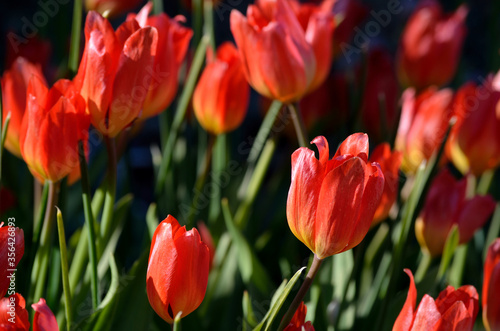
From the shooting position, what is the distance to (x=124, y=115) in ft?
1.60

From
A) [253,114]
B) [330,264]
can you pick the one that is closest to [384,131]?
[330,264]

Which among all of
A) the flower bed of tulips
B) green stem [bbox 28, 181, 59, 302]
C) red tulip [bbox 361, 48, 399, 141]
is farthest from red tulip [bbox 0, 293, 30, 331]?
red tulip [bbox 361, 48, 399, 141]

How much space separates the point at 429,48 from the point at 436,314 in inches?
25.3

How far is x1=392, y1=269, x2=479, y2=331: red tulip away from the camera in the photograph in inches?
16.2

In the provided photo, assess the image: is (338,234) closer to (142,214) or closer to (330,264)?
(330,264)

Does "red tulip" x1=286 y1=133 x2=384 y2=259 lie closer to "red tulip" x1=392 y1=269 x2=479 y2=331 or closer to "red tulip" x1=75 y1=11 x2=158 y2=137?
"red tulip" x1=392 y1=269 x2=479 y2=331

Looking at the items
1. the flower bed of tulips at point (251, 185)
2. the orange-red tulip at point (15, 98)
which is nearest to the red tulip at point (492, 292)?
the flower bed of tulips at point (251, 185)

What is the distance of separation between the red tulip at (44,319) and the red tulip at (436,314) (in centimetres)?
24

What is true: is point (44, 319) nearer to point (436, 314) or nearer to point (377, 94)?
point (436, 314)

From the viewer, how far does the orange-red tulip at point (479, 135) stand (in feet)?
2.32

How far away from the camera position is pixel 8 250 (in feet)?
1.37

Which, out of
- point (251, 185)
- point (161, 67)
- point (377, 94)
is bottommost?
point (377, 94)

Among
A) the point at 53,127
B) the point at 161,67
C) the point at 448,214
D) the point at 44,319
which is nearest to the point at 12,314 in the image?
the point at 44,319

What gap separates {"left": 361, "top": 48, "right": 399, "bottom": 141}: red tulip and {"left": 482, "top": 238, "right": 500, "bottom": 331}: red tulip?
0.47m
